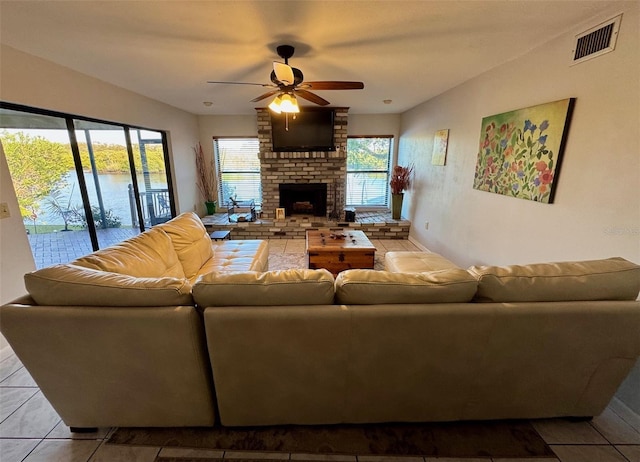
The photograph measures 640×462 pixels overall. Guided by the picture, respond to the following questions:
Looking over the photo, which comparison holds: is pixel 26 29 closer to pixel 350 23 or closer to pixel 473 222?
pixel 350 23

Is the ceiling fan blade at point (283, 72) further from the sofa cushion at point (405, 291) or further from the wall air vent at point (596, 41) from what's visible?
the wall air vent at point (596, 41)

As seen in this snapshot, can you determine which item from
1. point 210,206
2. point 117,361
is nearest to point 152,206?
point 210,206

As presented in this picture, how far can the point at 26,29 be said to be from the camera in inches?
69.2

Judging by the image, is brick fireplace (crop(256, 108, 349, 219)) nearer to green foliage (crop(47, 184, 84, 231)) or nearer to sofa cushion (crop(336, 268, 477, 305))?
green foliage (crop(47, 184, 84, 231))

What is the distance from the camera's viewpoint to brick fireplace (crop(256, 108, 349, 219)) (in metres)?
4.99

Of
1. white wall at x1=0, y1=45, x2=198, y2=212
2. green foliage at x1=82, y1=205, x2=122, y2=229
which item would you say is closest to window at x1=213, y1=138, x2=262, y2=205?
white wall at x1=0, y1=45, x2=198, y2=212

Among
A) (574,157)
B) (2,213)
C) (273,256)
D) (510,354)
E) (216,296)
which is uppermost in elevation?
(574,157)

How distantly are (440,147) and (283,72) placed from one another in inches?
104

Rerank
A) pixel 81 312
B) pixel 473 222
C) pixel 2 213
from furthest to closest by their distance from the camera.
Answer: pixel 473 222 < pixel 2 213 < pixel 81 312

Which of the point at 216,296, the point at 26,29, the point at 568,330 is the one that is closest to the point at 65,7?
the point at 26,29

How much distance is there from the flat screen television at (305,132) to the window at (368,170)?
787 mm

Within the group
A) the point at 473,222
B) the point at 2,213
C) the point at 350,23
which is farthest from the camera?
the point at 473,222

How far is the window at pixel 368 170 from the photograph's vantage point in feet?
18.3

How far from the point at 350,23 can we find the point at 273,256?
305 centimetres
